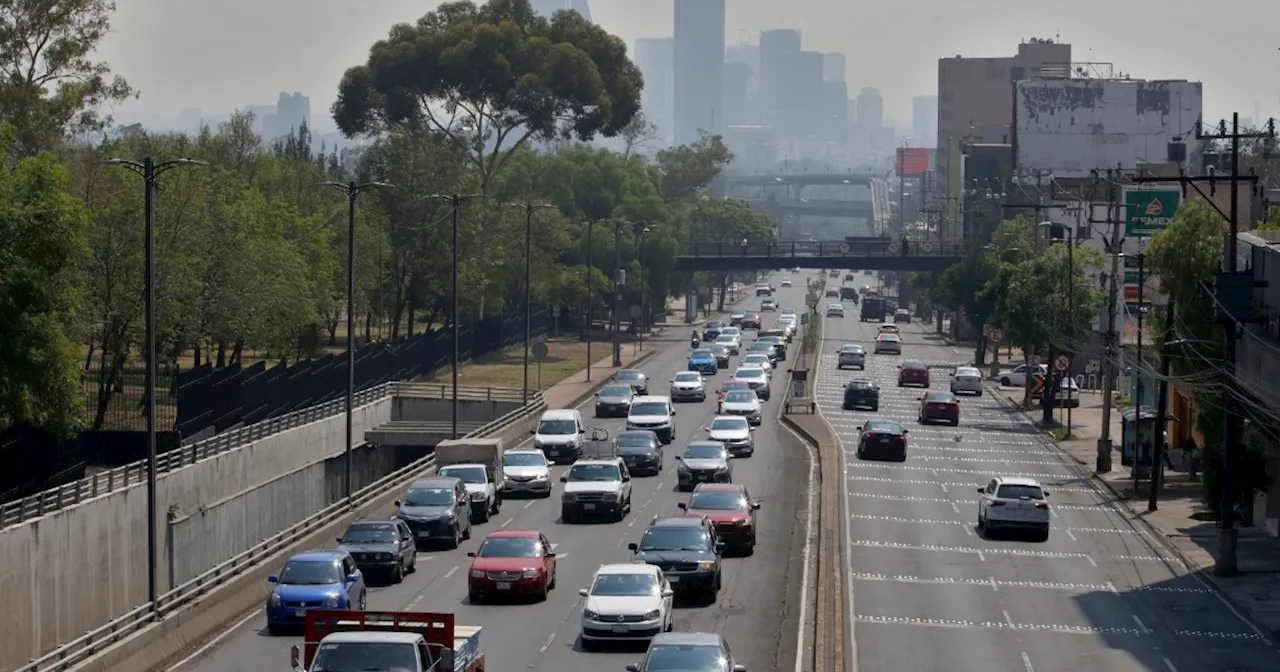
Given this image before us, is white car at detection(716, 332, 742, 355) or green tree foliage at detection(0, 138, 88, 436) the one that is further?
white car at detection(716, 332, 742, 355)

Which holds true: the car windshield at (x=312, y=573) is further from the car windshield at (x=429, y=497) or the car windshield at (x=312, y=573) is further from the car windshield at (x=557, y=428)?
the car windshield at (x=557, y=428)

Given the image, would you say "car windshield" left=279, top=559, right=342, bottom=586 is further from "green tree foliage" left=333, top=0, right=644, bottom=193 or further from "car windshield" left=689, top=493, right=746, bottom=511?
"green tree foliage" left=333, top=0, right=644, bottom=193

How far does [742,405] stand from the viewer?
71625mm

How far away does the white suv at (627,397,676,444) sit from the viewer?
6562cm

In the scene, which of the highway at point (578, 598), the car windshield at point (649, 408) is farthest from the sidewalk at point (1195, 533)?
the car windshield at point (649, 408)

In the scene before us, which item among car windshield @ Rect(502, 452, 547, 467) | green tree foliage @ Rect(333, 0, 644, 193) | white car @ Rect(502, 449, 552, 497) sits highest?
green tree foliage @ Rect(333, 0, 644, 193)

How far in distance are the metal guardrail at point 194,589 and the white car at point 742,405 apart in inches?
794

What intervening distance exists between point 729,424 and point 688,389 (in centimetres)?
1987

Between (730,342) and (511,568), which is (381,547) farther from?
(730,342)

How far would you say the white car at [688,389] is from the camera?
8281cm

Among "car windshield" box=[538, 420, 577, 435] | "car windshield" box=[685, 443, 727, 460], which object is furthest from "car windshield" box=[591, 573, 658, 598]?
"car windshield" box=[538, 420, 577, 435]

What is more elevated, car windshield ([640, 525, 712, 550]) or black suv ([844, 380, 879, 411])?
car windshield ([640, 525, 712, 550])

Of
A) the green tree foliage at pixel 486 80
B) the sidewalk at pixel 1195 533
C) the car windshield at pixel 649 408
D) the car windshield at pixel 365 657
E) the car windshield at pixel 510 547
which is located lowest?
the sidewalk at pixel 1195 533

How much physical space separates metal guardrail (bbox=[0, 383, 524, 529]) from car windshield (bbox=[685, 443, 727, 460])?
1317cm
